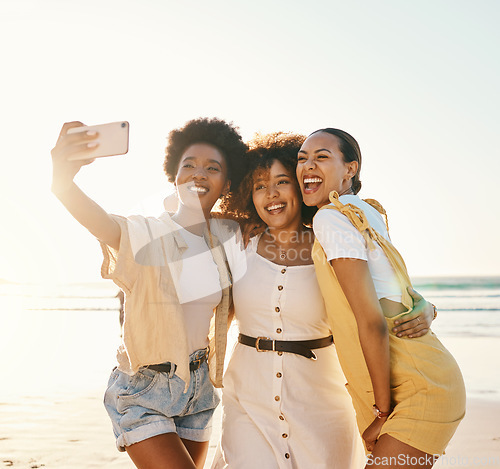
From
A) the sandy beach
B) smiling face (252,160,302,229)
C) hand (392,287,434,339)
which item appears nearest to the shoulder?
hand (392,287,434,339)

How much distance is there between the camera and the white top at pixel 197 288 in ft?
9.67

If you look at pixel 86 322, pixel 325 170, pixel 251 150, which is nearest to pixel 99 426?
pixel 251 150

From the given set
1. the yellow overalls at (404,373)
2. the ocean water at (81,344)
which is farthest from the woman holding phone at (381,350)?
the ocean water at (81,344)

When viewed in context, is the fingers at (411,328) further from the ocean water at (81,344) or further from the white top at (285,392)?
the ocean water at (81,344)

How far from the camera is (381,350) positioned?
2422mm

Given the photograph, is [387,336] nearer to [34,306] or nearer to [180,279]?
[180,279]

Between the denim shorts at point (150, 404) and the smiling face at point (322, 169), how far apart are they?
118cm

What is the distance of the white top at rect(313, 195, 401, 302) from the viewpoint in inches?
98.8

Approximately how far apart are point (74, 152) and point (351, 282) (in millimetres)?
1403

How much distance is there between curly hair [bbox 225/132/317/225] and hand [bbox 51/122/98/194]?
5.01 feet

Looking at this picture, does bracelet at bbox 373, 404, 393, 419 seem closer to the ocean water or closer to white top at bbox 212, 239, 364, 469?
white top at bbox 212, 239, 364, 469

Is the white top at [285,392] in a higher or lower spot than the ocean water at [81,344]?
higher

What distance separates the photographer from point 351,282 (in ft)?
8.12

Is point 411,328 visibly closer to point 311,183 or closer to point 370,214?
point 370,214
